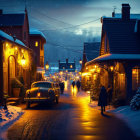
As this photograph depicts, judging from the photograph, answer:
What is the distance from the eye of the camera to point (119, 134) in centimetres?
828

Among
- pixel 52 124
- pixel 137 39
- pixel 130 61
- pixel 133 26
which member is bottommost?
pixel 52 124

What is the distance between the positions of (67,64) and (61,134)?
296 ft

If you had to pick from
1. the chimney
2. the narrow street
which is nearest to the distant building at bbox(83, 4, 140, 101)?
the chimney

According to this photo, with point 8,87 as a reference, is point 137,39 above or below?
above

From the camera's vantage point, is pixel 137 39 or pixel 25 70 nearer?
pixel 137 39

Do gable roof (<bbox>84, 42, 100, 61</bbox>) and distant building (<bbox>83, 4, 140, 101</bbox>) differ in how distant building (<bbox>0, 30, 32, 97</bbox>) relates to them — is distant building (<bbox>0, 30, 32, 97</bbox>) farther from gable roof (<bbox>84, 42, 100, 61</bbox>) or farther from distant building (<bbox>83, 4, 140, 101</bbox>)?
gable roof (<bbox>84, 42, 100, 61</bbox>)

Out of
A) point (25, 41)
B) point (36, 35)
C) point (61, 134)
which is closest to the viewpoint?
point (61, 134)

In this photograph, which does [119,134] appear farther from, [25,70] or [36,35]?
[36,35]

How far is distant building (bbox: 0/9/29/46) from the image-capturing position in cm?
2753

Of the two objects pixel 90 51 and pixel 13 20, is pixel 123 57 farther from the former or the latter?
pixel 90 51

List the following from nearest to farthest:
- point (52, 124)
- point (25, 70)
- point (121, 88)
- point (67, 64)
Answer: point (52, 124) → point (121, 88) → point (25, 70) → point (67, 64)

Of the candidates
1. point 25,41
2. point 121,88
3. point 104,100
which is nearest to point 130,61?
point 121,88

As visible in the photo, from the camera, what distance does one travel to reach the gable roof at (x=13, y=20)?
90.8ft

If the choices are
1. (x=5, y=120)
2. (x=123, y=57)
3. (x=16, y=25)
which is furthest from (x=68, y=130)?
(x=16, y=25)
